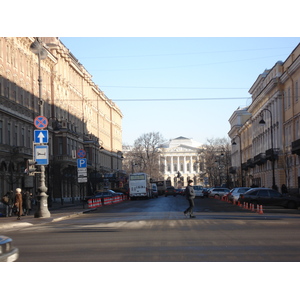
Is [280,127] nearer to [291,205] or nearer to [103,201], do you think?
[103,201]

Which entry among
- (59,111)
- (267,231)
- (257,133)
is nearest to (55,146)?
(59,111)

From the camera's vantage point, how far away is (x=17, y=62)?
5850 centimetres

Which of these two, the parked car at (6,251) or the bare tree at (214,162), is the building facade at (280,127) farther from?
the parked car at (6,251)

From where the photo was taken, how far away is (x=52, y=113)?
75.7m

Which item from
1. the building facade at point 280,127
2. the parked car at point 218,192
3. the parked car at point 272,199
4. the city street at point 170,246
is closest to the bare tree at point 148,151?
the building facade at point 280,127

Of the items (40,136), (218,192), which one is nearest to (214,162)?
(218,192)

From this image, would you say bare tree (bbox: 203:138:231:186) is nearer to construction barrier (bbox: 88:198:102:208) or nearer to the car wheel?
construction barrier (bbox: 88:198:102:208)

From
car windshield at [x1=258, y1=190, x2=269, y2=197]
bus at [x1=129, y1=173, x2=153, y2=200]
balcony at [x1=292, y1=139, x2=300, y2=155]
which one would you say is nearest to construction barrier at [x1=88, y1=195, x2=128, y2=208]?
bus at [x1=129, y1=173, x2=153, y2=200]

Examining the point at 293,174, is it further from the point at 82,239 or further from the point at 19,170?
A: the point at 82,239

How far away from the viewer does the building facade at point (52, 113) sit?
53.6 m

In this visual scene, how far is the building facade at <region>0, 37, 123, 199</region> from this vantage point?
53.6 m

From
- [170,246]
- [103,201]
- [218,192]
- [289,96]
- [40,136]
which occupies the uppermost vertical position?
[289,96]
